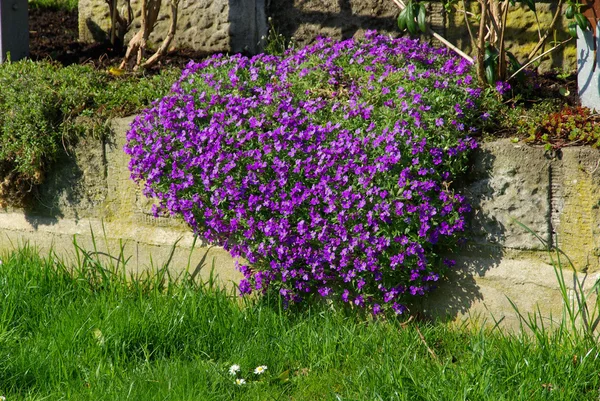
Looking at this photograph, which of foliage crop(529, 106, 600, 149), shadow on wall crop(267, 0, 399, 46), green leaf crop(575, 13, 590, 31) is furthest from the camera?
shadow on wall crop(267, 0, 399, 46)

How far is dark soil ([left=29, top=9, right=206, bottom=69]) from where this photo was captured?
5227 millimetres

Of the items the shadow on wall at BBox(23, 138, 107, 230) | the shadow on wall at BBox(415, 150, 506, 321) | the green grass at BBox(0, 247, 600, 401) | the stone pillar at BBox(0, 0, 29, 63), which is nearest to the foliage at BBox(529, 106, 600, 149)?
the shadow on wall at BBox(415, 150, 506, 321)

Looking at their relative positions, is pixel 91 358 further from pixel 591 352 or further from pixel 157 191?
pixel 591 352

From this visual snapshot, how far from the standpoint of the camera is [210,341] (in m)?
3.21

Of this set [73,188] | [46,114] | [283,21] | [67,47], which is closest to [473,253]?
[73,188]

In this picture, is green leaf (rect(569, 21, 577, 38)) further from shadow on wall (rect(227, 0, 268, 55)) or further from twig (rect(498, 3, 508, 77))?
shadow on wall (rect(227, 0, 268, 55))

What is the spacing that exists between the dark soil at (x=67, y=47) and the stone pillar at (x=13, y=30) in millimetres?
131

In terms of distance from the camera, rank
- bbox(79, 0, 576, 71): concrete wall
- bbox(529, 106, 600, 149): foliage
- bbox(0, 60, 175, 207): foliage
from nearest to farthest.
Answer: bbox(529, 106, 600, 149): foliage < bbox(0, 60, 175, 207): foliage < bbox(79, 0, 576, 71): concrete wall

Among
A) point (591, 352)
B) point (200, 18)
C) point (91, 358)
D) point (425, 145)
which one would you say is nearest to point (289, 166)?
point (425, 145)

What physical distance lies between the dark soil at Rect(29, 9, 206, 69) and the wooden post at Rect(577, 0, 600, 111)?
7.89 ft

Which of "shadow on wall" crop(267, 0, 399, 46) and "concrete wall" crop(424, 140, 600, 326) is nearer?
"concrete wall" crop(424, 140, 600, 326)

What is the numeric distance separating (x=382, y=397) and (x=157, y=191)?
58.4 inches

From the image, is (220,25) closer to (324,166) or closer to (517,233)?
(324,166)

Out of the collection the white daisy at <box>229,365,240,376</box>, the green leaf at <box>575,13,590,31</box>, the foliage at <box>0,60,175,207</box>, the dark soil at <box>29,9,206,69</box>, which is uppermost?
the green leaf at <box>575,13,590,31</box>
